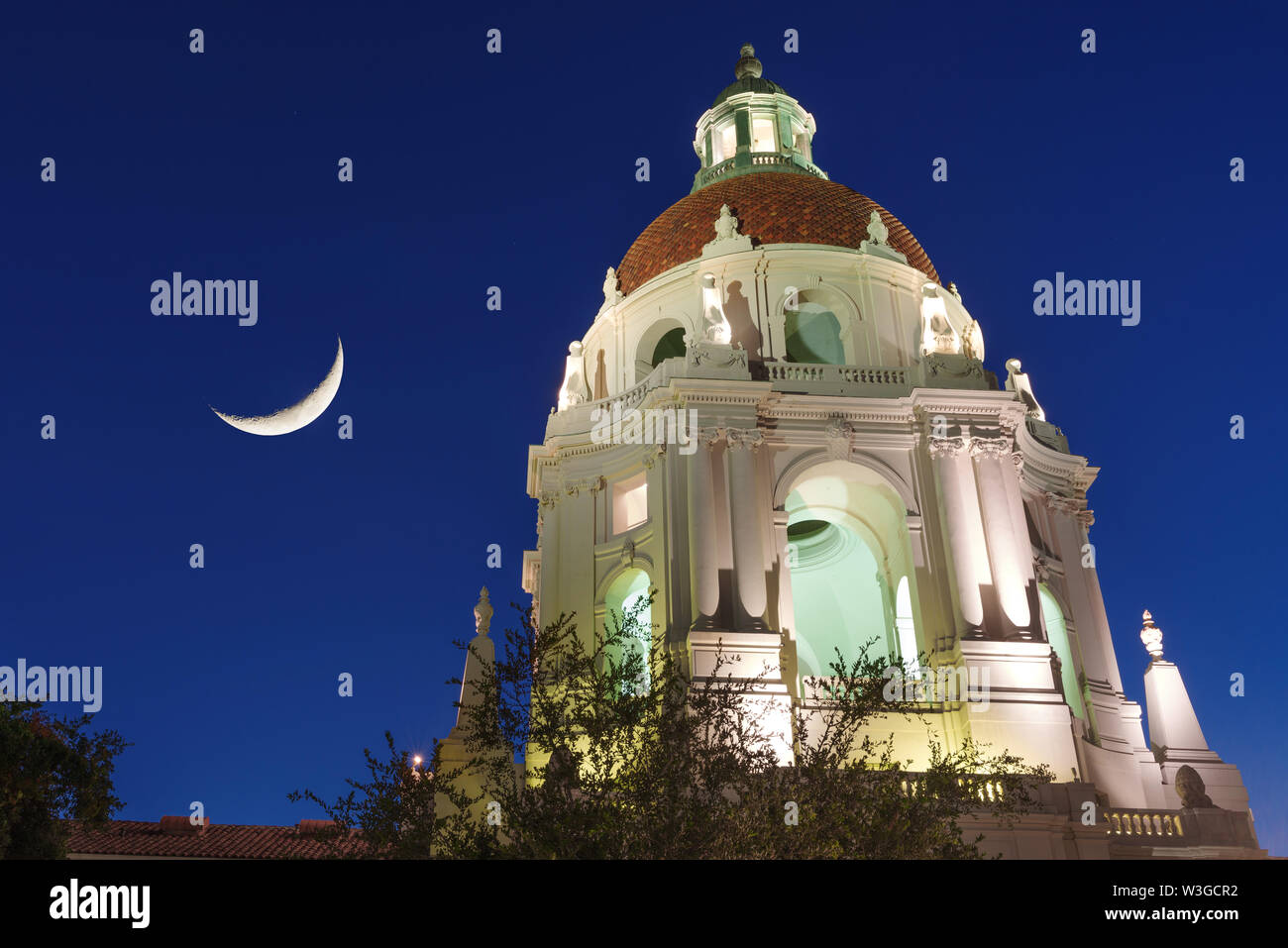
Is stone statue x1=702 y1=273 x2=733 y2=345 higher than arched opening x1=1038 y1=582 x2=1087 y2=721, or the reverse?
stone statue x1=702 y1=273 x2=733 y2=345

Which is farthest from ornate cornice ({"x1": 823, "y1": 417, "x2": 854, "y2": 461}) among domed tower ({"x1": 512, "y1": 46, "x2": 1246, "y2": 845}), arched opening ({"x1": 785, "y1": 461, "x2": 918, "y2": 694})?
arched opening ({"x1": 785, "y1": 461, "x2": 918, "y2": 694})

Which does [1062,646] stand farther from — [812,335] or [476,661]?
[476,661]

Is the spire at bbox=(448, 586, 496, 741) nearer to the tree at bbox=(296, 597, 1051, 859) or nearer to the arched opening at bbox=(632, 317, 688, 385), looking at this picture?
Result: the tree at bbox=(296, 597, 1051, 859)

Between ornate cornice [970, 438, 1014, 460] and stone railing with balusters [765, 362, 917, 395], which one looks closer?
ornate cornice [970, 438, 1014, 460]

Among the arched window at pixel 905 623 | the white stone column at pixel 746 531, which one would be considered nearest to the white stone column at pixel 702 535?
the white stone column at pixel 746 531

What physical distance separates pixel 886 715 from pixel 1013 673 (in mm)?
3566

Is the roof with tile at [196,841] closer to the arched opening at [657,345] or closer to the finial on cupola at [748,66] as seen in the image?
the arched opening at [657,345]

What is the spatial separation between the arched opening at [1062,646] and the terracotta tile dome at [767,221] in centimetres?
1377

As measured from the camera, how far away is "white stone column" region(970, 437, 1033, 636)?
30922 millimetres

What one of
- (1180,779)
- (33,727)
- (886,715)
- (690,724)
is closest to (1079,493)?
(1180,779)

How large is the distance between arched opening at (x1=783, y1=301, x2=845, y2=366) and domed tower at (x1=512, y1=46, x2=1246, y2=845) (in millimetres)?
90
